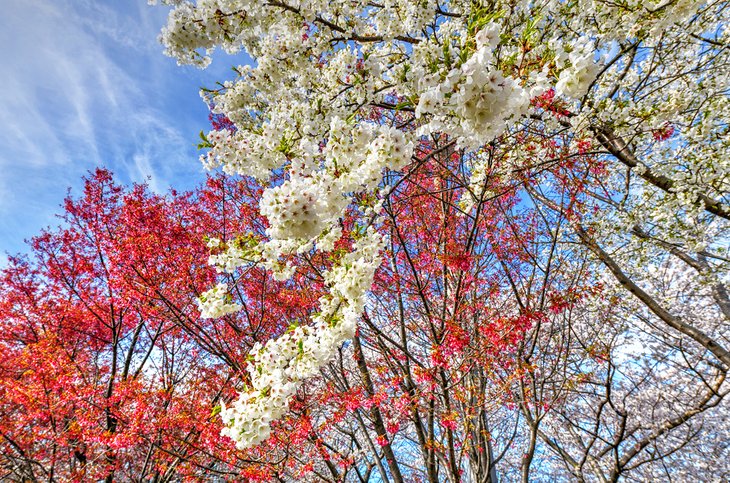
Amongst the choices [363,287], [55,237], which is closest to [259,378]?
[363,287]

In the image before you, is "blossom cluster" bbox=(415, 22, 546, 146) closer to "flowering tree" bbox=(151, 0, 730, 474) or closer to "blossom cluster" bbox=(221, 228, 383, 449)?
"flowering tree" bbox=(151, 0, 730, 474)

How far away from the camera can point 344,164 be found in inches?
89.1

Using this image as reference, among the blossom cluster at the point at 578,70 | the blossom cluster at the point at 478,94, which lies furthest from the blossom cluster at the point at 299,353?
the blossom cluster at the point at 578,70

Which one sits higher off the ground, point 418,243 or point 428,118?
point 418,243

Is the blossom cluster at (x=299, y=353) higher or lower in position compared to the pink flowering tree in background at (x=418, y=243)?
lower

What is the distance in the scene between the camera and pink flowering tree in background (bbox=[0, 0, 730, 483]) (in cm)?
223

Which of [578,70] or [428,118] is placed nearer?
[578,70]

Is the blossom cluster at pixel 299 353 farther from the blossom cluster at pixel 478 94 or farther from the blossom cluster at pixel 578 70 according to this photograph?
the blossom cluster at pixel 578 70

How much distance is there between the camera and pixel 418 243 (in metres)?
6.86

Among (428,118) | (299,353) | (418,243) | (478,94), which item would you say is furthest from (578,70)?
(418,243)

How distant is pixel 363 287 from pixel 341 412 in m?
3.97

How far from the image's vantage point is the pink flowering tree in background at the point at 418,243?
2232 millimetres

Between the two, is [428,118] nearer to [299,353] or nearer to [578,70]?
[578,70]

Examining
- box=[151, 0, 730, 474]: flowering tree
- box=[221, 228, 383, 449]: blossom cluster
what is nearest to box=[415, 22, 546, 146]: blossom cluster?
box=[151, 0, 730, 474]: flowering tree
